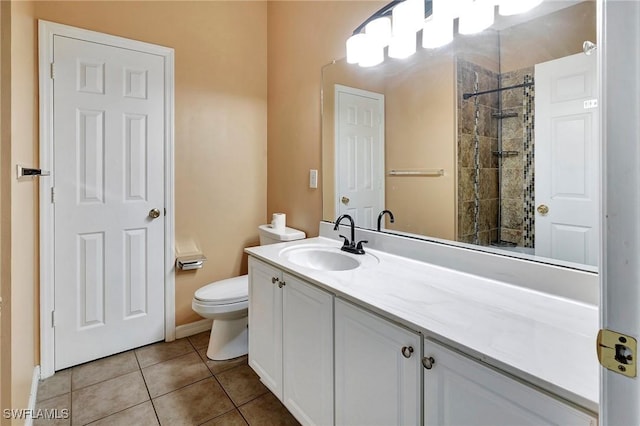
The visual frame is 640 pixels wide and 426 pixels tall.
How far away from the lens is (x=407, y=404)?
0.91m

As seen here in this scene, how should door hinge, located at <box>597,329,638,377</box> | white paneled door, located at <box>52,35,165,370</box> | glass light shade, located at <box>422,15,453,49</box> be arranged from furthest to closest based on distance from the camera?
1. white paneled door, located at <box>52,35,165,370</box>
2. glass light shade, located at <box>422,15,453,49</box>
3. door hinge, located at <box>597,329,638,377</box>

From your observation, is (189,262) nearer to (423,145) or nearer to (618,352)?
(423,145)

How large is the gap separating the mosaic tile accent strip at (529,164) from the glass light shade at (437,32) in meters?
0.40

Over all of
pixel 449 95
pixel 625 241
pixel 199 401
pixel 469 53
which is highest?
pixel 469 53

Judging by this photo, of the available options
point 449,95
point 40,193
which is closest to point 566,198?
point 449,95

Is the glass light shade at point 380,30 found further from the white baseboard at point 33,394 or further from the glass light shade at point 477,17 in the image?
the white baseboard at point 33,394

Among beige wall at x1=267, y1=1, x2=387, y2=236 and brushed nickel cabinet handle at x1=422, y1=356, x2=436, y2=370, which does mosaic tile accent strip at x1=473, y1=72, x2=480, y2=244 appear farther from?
beige wall at x1=267, y1=1, x2=387, y2=236

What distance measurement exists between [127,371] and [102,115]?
1.59 m

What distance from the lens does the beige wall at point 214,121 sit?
2275 mm

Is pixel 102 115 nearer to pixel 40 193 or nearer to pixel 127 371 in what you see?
pixel 40 193

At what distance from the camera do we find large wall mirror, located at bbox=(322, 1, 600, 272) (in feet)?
3.50

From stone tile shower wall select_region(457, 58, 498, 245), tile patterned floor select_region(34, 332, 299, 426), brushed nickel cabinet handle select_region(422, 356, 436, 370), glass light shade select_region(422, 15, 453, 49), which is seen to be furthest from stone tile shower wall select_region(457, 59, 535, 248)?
tile patterned floor select_region(34, 332, 299, 426)

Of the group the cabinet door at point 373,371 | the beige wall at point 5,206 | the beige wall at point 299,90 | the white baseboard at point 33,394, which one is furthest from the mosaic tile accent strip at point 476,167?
the white baseboard at point 33,394

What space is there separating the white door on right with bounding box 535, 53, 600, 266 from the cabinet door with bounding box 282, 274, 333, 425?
834 mm
